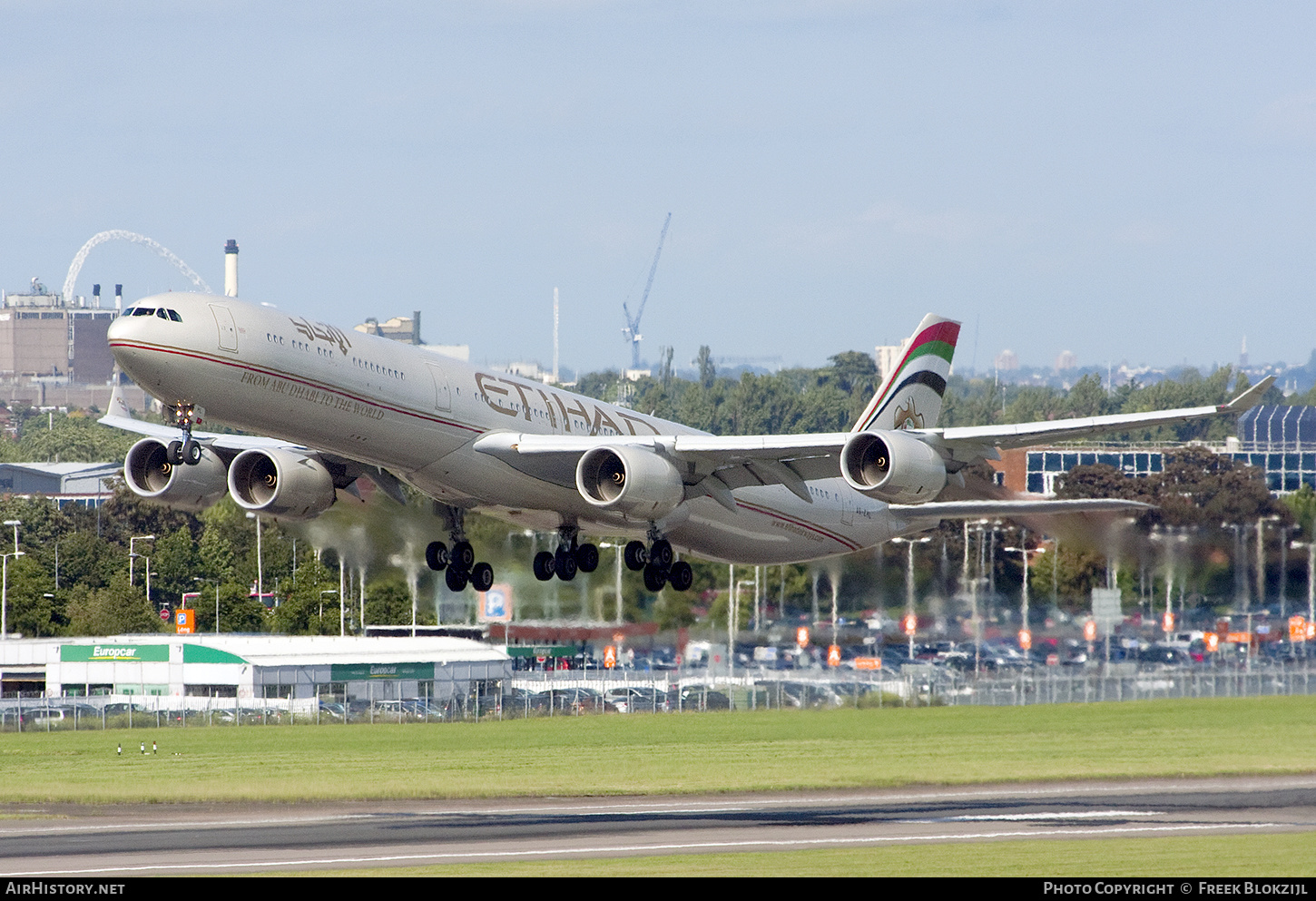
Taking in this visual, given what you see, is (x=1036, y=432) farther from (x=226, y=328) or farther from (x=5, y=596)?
(x=5, y=596)

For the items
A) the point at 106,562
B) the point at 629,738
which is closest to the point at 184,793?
the point at 629,738

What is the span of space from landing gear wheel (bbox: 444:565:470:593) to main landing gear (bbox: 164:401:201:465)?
1000 centimetres

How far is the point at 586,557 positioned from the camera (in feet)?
150

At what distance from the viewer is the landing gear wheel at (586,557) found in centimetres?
4566

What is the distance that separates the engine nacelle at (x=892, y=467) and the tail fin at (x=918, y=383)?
10.3m

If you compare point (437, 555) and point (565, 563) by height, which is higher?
point (437, 555)

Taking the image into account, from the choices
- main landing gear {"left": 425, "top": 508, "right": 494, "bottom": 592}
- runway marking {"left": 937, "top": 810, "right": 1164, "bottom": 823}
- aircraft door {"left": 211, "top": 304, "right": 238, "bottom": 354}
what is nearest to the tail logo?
runway marking {"left": 937, "top": 810, "right": 1164, "bottom": 823}

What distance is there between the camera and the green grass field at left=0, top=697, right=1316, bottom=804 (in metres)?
55.0

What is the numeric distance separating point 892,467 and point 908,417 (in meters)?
13.1

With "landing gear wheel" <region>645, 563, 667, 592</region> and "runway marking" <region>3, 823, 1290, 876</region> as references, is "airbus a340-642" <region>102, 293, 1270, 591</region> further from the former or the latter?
"runway marking" <region>3, 823, 1290, 876</region>

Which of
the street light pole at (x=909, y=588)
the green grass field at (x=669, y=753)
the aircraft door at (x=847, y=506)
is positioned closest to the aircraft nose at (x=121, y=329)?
the green grass field at (x=669, y=753)

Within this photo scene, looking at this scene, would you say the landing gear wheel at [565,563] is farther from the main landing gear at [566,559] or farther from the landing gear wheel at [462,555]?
the landing gear wheel at [462,555]

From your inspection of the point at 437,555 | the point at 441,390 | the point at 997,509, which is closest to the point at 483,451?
the point at 441,390
